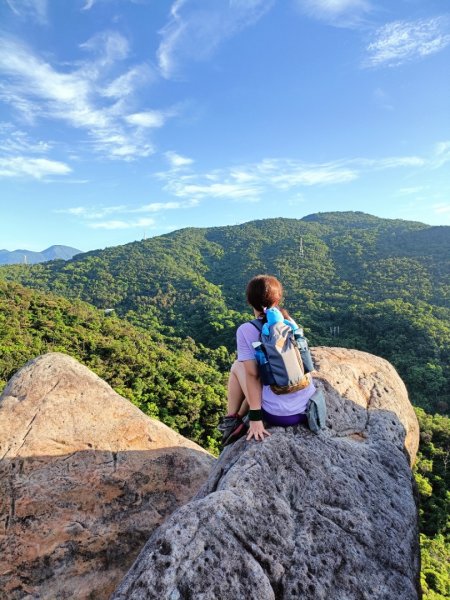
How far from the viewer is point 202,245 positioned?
502 ft

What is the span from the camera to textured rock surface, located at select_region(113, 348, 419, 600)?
3.02 metres

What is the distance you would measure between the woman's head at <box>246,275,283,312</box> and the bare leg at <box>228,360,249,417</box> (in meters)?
0.85

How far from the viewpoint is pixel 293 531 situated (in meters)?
3.78

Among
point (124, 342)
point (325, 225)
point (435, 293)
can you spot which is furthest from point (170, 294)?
point (325, 225)

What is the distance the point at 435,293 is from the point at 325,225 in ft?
289

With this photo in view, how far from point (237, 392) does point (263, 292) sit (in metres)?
1.48

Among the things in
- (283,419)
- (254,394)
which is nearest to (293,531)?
(283,419)

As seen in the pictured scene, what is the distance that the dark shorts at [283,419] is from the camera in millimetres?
4855

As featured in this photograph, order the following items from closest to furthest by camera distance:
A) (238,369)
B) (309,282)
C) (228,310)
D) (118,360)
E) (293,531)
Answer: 1. (293,531)
2. (238,369)
3. (118,360)
4. (228,310)
5. (309,282)

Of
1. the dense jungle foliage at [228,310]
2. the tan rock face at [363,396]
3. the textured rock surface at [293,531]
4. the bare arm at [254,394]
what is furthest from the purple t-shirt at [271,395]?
the dense jungle foliage at [228,310]

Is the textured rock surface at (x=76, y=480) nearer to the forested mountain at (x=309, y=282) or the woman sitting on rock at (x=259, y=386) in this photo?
the woman sitting on rock at (x=259, y=386)

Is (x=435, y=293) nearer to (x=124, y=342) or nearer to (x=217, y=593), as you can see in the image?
(x=124, y=342)

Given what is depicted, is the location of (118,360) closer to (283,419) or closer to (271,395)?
(283,419)

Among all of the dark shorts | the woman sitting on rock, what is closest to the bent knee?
the woman sitting on rock
